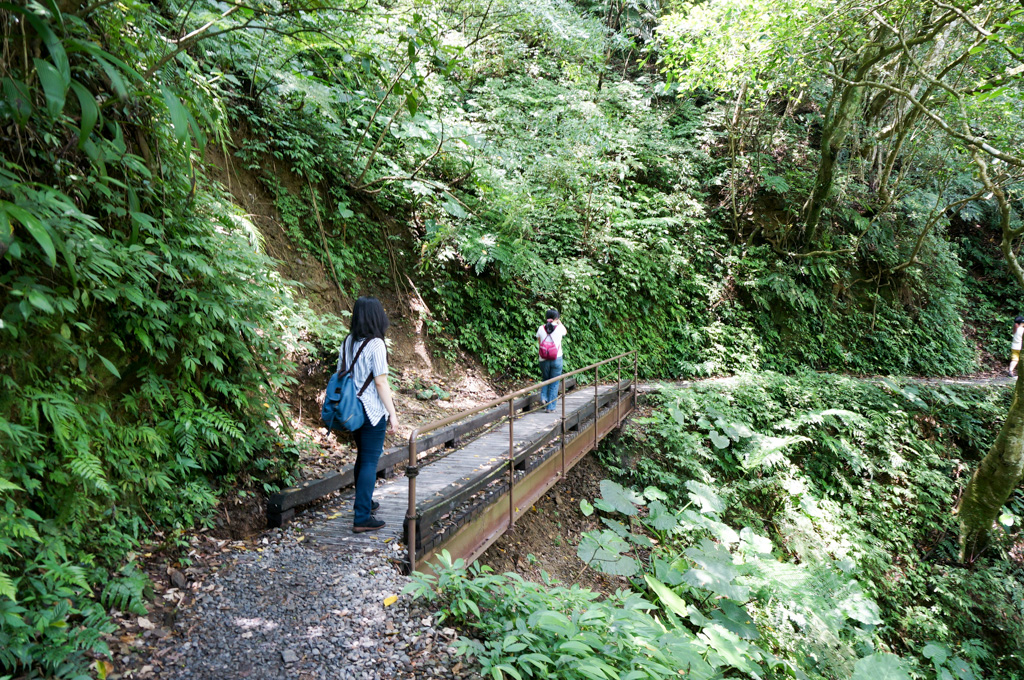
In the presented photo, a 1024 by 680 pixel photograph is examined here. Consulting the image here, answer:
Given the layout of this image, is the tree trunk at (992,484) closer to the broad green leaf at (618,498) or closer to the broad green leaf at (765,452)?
the broad green leaf at (765,452)

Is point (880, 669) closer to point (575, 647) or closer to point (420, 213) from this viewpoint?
point (575, 647)

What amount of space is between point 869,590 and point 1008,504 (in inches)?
206

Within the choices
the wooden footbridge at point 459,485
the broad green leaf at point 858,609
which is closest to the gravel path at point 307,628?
the wooden footbridge at point 459,485

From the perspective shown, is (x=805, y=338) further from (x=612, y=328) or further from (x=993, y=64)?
(x=993, y=64)

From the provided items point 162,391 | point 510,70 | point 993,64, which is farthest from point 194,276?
point 993,64

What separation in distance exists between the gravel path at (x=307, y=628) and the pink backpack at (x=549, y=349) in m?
4.77

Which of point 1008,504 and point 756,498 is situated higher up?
point 756,498

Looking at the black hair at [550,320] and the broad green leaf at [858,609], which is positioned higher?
the black hair at [550,320]

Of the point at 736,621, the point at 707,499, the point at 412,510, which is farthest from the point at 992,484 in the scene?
the point at 412,510

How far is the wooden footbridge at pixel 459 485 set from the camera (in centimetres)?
374

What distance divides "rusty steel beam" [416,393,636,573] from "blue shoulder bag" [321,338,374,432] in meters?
1.14

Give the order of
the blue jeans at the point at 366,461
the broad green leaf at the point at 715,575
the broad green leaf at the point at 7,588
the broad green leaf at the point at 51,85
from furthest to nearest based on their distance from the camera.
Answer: the broad green leaf at the point at 715,575 < the blue jeans at the point at 366,461 < the broad green leaf at the point at 7,588 < the broad green leaf at the point at 51,85

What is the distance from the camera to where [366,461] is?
3918mm

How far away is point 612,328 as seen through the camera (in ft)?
42.2
